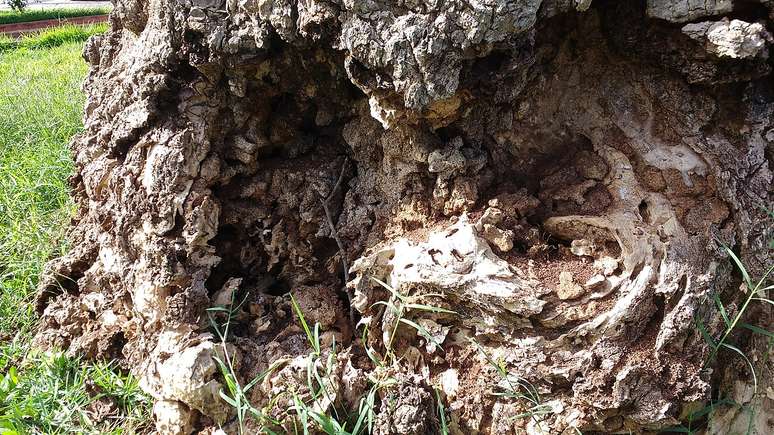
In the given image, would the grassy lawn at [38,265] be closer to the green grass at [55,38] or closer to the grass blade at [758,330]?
the grass blade at [758,330]

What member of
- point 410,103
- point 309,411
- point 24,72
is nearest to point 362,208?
point 410,103

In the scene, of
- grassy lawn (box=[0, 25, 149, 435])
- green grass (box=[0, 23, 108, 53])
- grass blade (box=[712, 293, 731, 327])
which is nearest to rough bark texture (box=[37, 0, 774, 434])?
grass blade (box=[712, 293, 731, 327])

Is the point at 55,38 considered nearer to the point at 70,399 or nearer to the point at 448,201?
the point at 70,399

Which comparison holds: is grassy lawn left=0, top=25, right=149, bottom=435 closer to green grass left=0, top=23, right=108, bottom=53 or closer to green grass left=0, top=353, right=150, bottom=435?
green grass left=0, top=353, right=150, bottom=435

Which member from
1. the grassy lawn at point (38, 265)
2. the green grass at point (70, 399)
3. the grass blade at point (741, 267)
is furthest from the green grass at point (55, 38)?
the grass blade at point (741, 267)

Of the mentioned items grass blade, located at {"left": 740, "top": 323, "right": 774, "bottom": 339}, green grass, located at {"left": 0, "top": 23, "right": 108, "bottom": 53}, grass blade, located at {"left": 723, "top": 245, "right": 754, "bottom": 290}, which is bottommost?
grass blade, located at {"left": 740, "top": 323, "right": 774, "bottom": 339}

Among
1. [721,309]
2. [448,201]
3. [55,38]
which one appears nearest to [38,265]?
[448,201]
